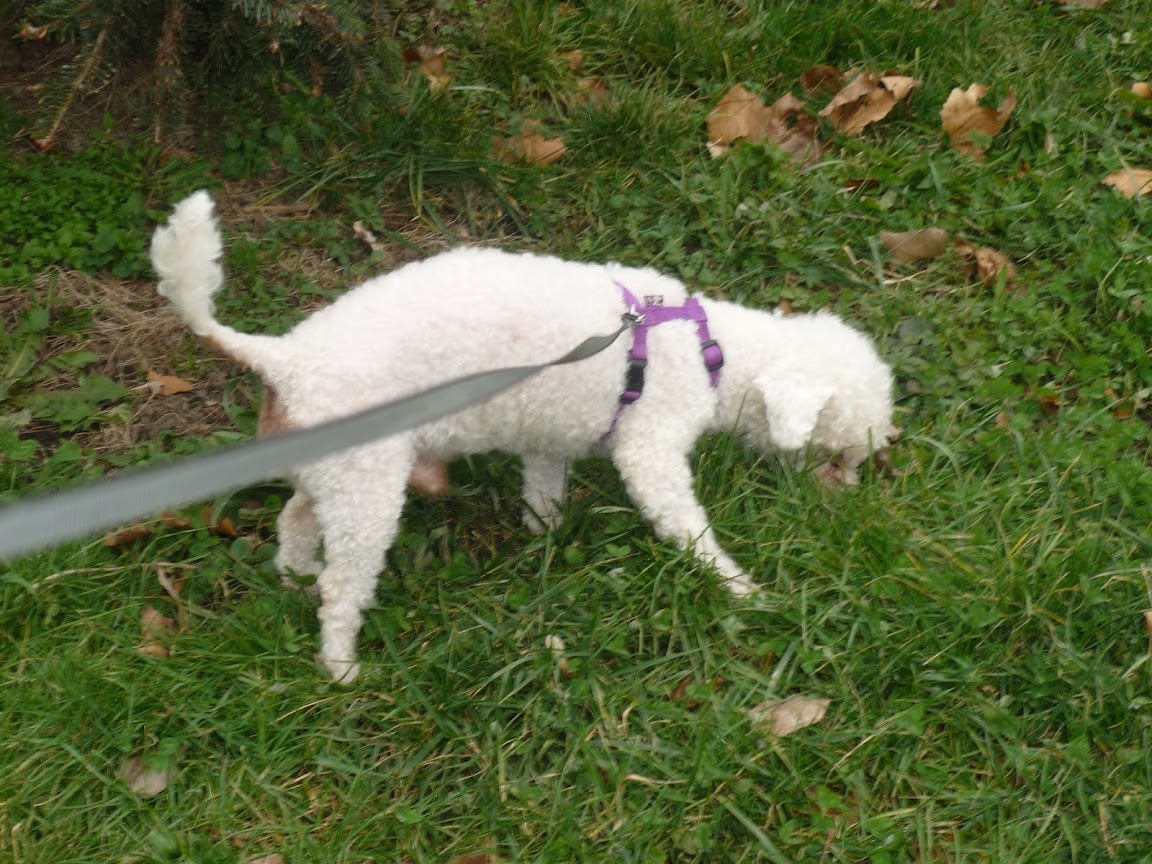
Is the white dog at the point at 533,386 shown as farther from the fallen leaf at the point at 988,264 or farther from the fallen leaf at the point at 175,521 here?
the fallen leaf at the point at 988,264

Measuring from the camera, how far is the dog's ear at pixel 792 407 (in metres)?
2.67

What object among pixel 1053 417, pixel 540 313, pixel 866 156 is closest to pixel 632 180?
pixel 866 156

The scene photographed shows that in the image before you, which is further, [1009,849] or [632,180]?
[632,180]

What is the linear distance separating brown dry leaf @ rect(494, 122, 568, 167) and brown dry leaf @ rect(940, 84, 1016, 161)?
4.85 ft

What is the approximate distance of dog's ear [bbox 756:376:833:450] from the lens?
2.67 metres

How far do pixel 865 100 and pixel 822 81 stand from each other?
0.20 metres

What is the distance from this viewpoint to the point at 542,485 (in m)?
3.04

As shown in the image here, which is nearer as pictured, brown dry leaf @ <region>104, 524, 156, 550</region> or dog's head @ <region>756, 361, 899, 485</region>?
dog's head @ <region>756, 361, 899, 485</region>

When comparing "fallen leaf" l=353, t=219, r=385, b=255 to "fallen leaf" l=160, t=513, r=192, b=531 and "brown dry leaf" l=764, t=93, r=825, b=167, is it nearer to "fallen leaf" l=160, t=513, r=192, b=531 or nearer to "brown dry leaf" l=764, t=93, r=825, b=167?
"fallen leaf" l=160, t=513, r=192, b=531

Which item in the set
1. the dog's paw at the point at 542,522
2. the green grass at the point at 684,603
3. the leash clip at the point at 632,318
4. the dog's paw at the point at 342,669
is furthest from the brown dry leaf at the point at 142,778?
the leash clip at the point at 632,318

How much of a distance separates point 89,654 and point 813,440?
207cm

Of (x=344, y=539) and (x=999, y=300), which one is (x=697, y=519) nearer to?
(x=344, y=539)

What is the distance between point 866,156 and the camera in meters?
3.81

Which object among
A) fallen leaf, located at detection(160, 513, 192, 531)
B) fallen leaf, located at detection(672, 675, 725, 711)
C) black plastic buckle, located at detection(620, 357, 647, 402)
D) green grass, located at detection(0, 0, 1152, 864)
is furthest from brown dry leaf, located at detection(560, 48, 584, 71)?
fallen leaf, located at detection(672, 675, 725, 711)
